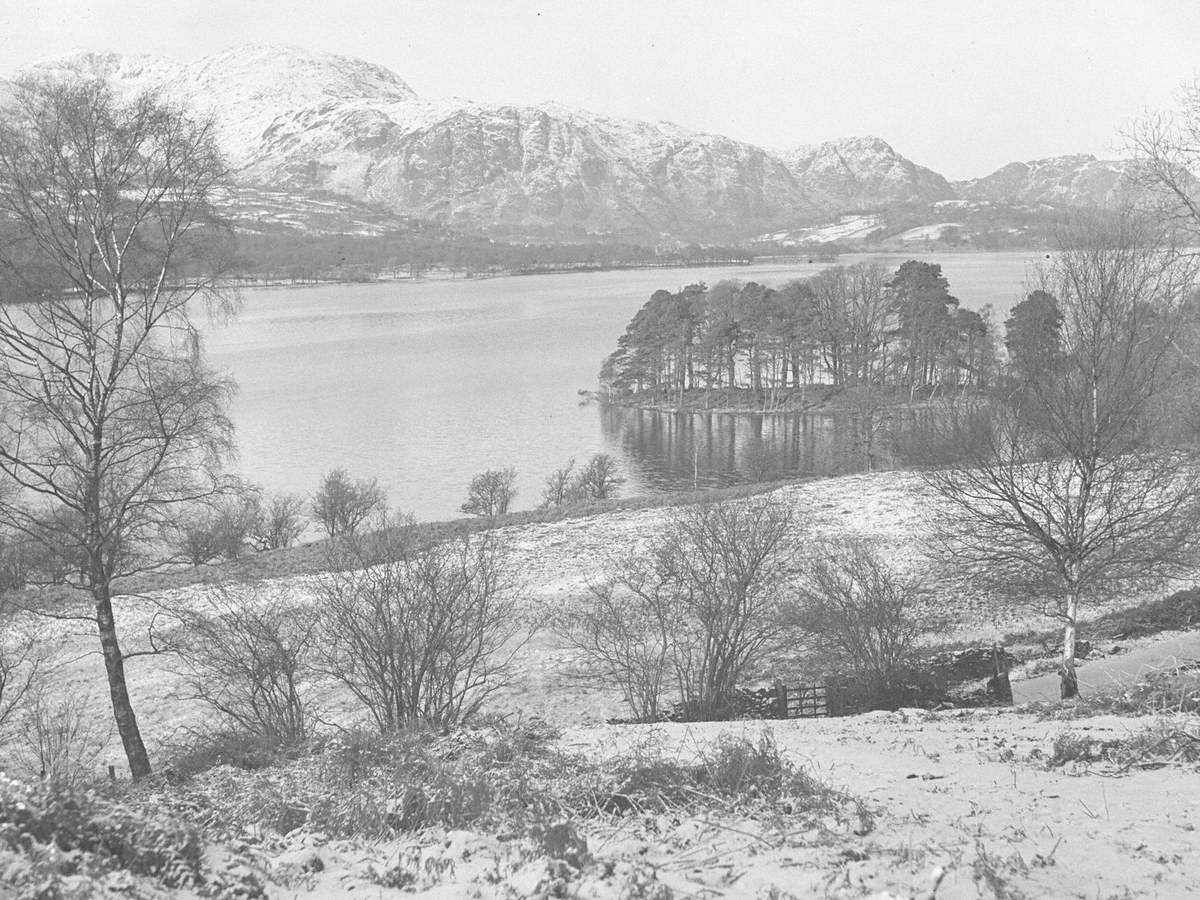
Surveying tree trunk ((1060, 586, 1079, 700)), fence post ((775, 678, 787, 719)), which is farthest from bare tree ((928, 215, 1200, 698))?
fence post ((775, 678, 787, 719))

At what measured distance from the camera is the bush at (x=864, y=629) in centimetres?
1401

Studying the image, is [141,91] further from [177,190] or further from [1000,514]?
[1000,514]

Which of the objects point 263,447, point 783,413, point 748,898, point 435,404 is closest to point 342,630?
point 748,898

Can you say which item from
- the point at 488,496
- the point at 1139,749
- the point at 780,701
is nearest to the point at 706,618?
the point at 780,701

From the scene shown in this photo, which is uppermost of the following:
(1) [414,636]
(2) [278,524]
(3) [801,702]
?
(1) [414,636]

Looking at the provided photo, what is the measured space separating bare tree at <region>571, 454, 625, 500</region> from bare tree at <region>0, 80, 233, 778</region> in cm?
2683

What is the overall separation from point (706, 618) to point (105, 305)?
10.5m

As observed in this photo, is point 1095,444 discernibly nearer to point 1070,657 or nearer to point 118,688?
point 1070,657

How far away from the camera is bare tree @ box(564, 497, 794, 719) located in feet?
47.7

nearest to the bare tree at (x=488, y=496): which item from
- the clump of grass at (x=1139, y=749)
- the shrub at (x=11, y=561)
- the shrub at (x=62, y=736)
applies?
the shrub at (x=62, y=736)

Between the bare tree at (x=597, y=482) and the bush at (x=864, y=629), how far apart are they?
22.3 m

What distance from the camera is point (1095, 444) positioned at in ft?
39.7

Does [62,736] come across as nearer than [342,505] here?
Yes

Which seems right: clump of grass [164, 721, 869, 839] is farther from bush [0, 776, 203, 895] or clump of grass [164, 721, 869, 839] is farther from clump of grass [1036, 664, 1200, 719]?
clump of grass [1036, 664, 1200, 719]
